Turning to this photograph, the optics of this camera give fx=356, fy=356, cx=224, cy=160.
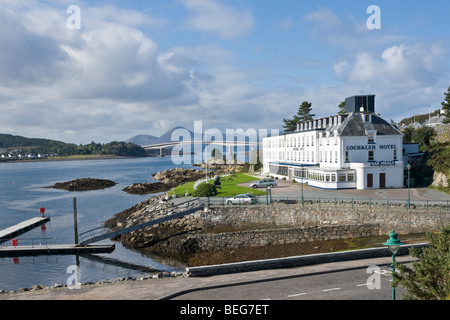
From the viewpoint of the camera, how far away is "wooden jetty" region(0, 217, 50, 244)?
41.4 m

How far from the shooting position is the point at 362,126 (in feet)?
165

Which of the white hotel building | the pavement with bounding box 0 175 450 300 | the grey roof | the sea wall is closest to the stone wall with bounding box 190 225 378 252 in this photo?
the sea wall

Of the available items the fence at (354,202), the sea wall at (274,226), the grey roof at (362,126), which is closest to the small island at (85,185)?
the sea wall at (274,226)

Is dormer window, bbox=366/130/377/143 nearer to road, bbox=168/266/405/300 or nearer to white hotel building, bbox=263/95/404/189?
white hotel building, bbox=263/95/404/189

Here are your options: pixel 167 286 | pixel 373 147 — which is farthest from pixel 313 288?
pixel 373 147

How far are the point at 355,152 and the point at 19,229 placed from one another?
4472cm

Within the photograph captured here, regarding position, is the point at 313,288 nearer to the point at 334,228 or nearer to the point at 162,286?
the point at 162,286

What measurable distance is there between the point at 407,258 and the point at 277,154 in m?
53.0

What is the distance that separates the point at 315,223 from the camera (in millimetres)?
37344

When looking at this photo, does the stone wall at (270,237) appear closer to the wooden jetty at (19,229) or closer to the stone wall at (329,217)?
the stone wall at (329,217)

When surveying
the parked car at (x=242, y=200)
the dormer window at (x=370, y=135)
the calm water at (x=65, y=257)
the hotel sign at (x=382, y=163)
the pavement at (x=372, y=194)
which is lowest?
the calm water at (x=65, y=257)

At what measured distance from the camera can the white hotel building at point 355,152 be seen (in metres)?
46.7

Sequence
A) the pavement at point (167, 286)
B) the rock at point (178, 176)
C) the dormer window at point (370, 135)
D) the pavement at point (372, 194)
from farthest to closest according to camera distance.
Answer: the rock at point (178, 176) → the dormer window at point (370, 135) → the pavement at point (372, 194) → the pavement at point (167, 286)
